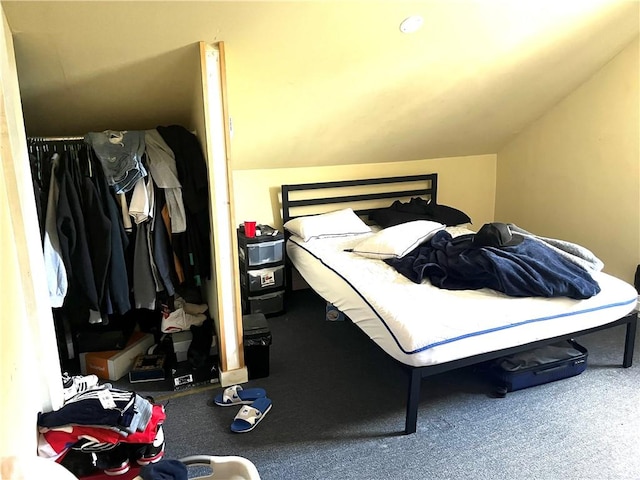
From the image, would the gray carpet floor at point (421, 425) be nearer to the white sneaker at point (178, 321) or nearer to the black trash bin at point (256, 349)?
the black trash bin at point (256, 349)

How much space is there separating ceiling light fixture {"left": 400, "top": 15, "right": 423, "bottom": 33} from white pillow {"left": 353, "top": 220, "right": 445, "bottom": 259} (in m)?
1.21

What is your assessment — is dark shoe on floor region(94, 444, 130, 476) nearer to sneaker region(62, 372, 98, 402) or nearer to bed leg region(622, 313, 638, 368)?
sneaker region(62, 372, 98, 402)

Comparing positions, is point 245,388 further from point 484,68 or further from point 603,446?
point 484,68

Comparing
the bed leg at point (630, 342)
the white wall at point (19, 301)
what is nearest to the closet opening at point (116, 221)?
the white wall at point (19, 301)

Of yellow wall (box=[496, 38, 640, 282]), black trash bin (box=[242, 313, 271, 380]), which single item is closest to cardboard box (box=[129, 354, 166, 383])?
black trash bin (box=[242, 313, 271, 380])

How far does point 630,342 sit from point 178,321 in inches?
105

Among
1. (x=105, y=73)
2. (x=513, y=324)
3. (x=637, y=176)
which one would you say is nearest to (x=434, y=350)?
(x=513, y=324)

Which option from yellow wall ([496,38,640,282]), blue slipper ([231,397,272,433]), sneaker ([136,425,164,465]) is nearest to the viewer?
sneaker ([136,425,164,465])

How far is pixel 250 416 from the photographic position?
2.37 m

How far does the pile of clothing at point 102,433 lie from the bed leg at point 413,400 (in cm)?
111

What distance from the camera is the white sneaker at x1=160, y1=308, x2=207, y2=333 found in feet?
9.79

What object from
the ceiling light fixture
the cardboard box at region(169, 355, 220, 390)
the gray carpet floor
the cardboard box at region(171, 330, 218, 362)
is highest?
the ceiling light fixture

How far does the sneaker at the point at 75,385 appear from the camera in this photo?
7.00 feet

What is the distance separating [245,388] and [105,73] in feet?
5.90
